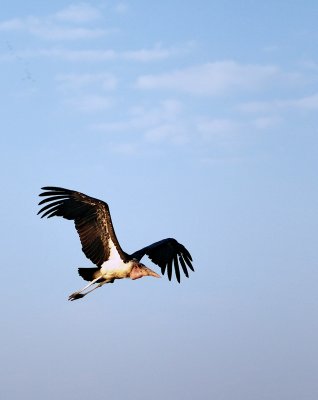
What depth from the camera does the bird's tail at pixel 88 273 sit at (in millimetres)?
22812

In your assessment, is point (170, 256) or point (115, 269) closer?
point (115, 269)

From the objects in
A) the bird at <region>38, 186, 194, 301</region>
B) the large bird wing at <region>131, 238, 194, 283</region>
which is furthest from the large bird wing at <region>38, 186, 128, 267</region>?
the large bird wing at <region>131, 238, 194, 283</region>

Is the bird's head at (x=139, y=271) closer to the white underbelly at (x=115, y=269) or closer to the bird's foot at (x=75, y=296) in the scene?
the white underbelly at (x=115, y=269)

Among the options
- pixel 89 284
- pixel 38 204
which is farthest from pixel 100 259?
pixel 38 204

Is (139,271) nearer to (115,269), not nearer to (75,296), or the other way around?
(115,269)

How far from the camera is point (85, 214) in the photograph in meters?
Answer: 22.5

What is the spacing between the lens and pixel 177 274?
2683 centimetres

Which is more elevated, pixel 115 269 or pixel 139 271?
pixel 115 269

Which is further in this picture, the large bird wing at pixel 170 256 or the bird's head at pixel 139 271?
the large bird wing at pixel 170 256

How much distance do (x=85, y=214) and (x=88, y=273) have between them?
1640 mm

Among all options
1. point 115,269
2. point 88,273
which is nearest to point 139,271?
point 115,269

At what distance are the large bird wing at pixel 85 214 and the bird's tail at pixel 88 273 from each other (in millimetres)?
A: 681

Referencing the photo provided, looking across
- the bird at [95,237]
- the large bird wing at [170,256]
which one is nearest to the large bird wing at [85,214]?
the bird at [95,237]

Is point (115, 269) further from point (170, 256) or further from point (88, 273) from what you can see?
point (170, 256)
